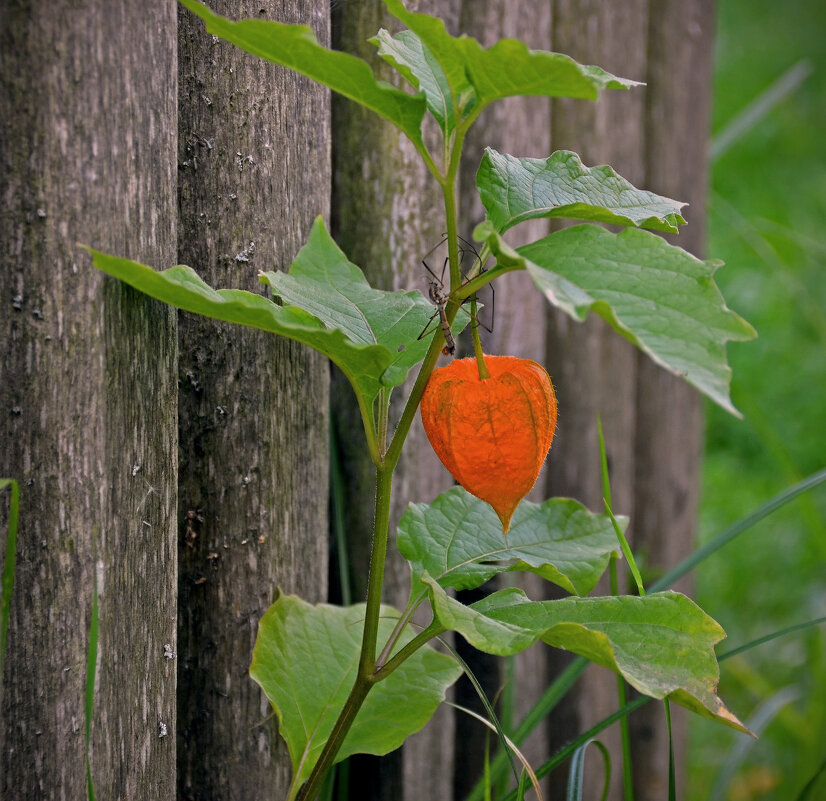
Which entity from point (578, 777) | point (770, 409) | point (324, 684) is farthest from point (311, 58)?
point (770, 409)

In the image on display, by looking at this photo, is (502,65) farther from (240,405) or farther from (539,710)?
(539,710)

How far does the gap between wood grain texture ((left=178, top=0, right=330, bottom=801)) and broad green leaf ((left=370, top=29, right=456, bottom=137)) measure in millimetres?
218

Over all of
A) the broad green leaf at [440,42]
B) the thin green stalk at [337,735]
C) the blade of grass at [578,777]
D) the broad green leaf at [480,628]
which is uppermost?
the broad green leaf at [440,42]

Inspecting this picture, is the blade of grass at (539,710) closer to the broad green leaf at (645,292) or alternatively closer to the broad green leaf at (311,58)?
the broad green leaf at (645,292)

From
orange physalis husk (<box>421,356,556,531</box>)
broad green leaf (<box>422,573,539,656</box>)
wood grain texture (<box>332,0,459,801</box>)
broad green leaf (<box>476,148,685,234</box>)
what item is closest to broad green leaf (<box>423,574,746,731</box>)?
broad green leaf (<box>422,573,539,656</box>)

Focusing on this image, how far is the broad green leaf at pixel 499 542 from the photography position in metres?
0.86

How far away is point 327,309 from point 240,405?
0.17 metres

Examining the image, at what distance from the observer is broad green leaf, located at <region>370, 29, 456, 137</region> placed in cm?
70

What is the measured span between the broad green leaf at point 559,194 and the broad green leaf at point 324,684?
432 millimetres

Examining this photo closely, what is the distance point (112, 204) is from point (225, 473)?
1.03 ft

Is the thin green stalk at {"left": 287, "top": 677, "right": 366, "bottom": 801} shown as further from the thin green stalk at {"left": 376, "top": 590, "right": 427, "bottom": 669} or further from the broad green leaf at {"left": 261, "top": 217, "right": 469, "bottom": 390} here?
the broad green leaf at {"left": 261, "top": 217, "right": 469, "bottom": 390}

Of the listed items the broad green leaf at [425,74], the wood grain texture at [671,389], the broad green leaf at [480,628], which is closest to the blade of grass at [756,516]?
the broad green leaf at [480,628]

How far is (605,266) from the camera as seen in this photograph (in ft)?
2.07

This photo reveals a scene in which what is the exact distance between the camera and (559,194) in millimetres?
738
